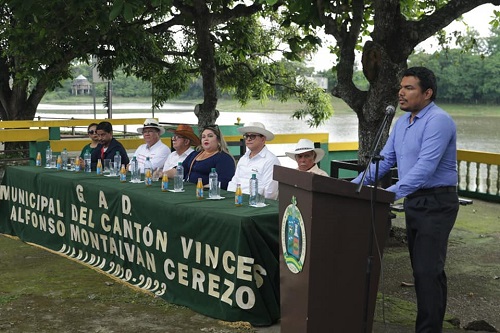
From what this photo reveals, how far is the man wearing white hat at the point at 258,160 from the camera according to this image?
22.9 feet

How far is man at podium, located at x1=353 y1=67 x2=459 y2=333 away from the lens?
4488mm

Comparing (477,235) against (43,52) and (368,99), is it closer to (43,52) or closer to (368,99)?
(368,99)

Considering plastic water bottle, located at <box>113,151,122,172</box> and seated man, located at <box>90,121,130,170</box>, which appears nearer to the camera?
plastic water bottle, located at <box>113,151,122,172</box>

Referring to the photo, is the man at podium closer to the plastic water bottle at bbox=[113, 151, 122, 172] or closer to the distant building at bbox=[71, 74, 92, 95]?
the plastic water bottle at bbox=[113, 151, 122, 172]

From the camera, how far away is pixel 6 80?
766 inches

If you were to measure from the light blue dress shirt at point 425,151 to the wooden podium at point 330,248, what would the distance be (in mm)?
243

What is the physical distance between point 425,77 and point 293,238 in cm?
125

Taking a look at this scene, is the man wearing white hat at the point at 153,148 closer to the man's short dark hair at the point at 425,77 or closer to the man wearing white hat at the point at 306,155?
the man wearing white hat at the point at 306,155

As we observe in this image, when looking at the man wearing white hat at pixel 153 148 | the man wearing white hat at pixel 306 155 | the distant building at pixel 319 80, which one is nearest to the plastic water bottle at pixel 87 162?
the man wearing white hat at pixel 153 148

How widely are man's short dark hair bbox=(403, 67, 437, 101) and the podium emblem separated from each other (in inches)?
41.0

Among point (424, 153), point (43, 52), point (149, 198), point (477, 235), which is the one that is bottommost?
point (477, 235)

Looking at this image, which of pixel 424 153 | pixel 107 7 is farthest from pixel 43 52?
pixel 424 153

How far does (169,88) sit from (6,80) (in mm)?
5277

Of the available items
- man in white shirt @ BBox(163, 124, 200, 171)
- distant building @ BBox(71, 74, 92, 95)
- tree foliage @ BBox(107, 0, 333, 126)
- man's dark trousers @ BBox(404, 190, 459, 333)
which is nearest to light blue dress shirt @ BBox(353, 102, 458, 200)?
man's dark trousers @ BBox(404, 190, 459, 333)
